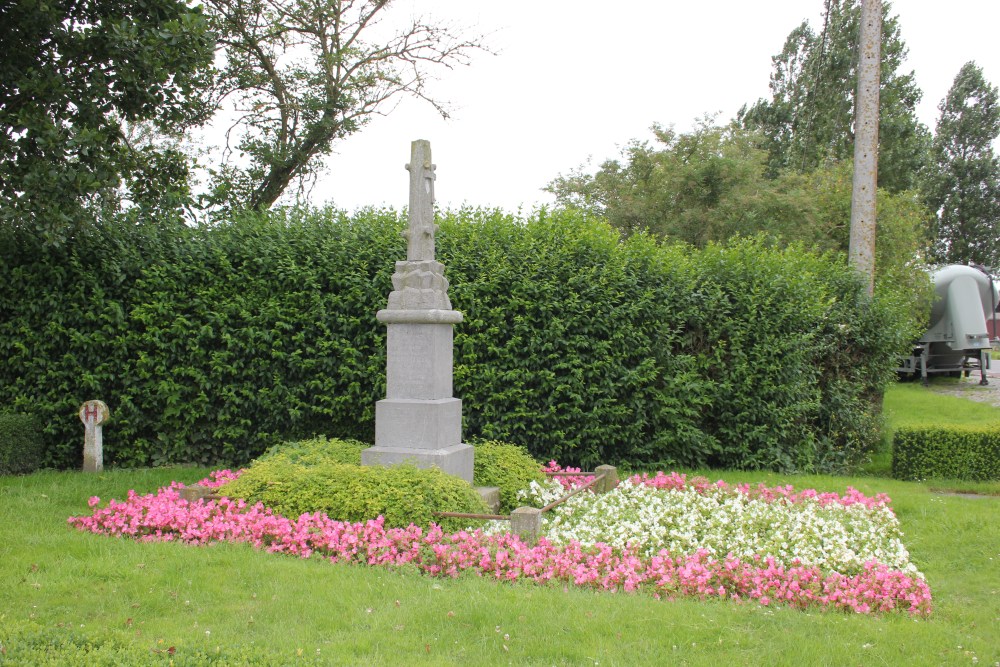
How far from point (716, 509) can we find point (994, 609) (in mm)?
2672

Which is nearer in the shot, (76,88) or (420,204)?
(420,204)

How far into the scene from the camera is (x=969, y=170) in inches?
1690

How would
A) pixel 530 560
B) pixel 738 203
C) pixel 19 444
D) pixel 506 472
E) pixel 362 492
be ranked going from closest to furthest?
1. pixel 530 560
2. pixel 362 492
3. pixel 506 472
4. pixel 19 444
5. pixel 738 203

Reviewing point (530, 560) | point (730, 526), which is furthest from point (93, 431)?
point (730, 526)

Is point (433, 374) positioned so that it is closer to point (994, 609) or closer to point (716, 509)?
point (716, 509)

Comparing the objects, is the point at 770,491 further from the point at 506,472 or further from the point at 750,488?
the point at 506,472

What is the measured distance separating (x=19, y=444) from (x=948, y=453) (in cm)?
1170

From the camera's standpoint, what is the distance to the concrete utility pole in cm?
1268

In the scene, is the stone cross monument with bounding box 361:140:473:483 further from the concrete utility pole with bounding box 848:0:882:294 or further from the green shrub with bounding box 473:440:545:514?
the concrete utility pole with bounding box 848:0:882:294

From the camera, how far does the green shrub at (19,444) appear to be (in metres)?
9.80

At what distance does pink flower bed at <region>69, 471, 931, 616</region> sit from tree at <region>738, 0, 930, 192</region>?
25049 mm

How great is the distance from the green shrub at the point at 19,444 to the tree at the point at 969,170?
44.0 metres

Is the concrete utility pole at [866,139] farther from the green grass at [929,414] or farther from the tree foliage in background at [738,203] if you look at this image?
the tree foliage in background at [738,203]

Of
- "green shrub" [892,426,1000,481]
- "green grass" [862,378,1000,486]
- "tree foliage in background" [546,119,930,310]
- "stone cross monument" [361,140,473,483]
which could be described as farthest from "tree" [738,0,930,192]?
"stone cross monument" [361,140,473,483]
